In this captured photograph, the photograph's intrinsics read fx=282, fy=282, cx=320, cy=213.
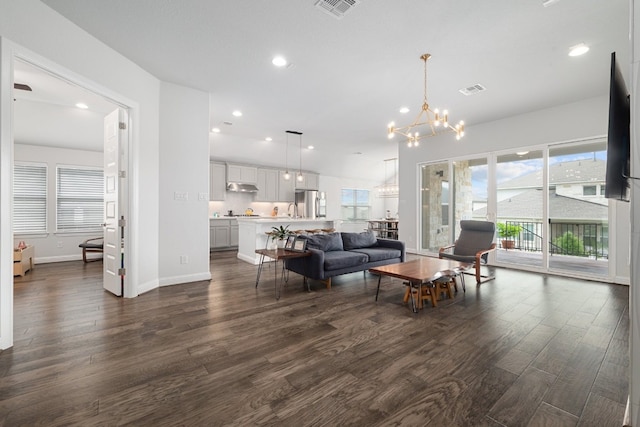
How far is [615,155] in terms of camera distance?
5.37 feet

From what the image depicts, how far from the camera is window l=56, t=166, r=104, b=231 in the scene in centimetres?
629

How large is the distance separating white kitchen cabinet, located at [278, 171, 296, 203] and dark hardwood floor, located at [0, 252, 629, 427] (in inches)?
236

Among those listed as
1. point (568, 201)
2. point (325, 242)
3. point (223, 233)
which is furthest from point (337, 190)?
point (568, 201)

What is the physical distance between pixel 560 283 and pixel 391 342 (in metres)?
3.76

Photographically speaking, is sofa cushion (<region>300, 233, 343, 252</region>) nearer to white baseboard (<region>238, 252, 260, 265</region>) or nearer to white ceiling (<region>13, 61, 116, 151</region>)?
white baseboard (<region>238, 252, 260, 265</region>)

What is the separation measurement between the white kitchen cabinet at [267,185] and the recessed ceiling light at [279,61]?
5.56 metres

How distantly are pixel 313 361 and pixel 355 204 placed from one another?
32.6 ft

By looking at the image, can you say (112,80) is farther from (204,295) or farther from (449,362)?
(449,362)

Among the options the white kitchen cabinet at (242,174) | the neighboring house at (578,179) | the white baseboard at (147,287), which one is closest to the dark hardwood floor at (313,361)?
the white baseboard at (147,287)

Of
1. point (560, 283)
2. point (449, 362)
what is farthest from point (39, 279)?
point (560, 283)

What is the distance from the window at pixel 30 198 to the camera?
19.3 ft

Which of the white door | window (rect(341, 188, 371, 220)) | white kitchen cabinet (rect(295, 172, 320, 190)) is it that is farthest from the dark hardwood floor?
window (rect(341, 188, 371, 220))

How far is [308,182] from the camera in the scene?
10094 millimetres

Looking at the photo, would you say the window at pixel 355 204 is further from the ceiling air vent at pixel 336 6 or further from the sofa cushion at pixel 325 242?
the ceiling air vent at pixel 336 6
